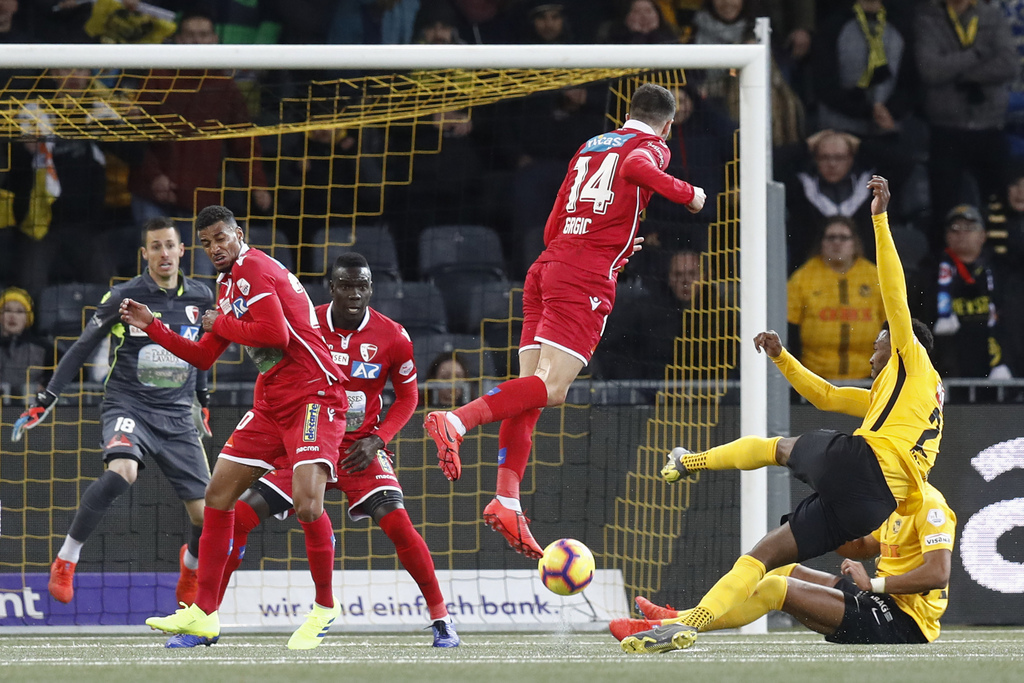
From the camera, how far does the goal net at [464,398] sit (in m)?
7.00

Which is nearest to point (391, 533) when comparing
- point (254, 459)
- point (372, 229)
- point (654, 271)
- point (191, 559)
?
point (254, 459)

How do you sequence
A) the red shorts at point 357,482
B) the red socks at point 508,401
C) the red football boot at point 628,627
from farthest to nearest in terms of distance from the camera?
the red shorts at point 357,482, the red socks at point 508,401, the red football boot at point 628,627

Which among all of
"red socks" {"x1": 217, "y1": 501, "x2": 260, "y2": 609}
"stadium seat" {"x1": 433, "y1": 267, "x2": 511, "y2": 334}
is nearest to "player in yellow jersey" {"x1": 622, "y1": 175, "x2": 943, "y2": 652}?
"red socks" {"x1": 217, "y1": 501, "x2": 260, "y2": 609}

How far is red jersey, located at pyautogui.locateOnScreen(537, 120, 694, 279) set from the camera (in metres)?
5.80

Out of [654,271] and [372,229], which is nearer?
[654,271]

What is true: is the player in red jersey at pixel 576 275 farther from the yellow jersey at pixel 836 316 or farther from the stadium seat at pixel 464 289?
the yellow jersey at pixel 836 316

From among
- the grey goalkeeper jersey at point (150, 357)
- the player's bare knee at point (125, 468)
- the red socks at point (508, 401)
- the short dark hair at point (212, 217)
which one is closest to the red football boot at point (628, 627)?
the red socks at point (508, 401)

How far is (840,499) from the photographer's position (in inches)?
211

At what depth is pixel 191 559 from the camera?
6.82 metres

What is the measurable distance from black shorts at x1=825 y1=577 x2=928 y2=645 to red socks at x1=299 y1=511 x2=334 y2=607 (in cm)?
219

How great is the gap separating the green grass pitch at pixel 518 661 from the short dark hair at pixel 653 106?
7.35 feet

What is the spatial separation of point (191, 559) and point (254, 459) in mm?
1132

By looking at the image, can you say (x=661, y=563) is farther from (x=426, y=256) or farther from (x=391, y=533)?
(x=426, y=256)

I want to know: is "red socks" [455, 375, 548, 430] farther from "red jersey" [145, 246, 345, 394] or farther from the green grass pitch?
the green grass pitch
